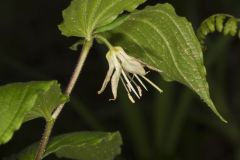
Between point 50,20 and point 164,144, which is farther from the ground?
point 50,20

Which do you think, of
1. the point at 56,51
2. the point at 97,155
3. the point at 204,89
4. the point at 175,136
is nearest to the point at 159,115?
the point at 175,136

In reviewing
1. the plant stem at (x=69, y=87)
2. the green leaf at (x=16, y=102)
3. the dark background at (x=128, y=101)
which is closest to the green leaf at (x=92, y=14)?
the plant stem at (x=69, y=87)

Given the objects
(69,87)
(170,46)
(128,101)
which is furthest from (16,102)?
(128,101)

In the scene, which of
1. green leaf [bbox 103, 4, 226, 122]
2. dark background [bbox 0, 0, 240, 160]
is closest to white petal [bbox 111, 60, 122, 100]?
green leaf [bbox 103, 4, 226, 122]

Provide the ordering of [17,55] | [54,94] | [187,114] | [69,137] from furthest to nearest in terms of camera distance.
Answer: [17,55]
[187,114]
[69,137]
[54,94]

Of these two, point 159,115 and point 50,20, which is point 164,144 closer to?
point 159,115

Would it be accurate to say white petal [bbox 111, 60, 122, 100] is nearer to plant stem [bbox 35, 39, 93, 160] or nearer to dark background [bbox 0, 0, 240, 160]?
plant stem [bbox 35, 39, 93, 160]

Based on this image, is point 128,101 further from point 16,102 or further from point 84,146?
point 16,102
